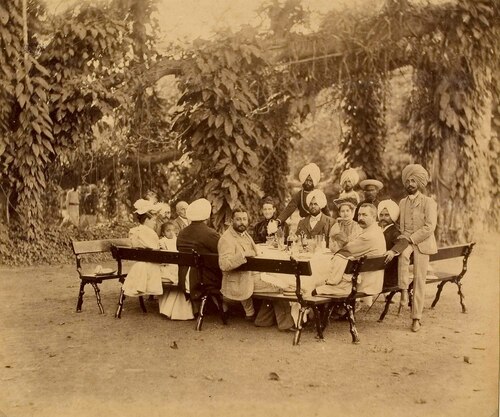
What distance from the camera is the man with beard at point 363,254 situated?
19.0ft

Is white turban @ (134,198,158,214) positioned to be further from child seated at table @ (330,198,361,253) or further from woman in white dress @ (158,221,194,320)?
child seated at table @ (330,198,361,253)

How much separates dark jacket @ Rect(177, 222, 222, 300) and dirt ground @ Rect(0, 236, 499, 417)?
369 millimetres

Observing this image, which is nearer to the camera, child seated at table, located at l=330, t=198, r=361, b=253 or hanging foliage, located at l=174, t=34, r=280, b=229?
child seated at table, located at l=330, t=198, r=361, b=253

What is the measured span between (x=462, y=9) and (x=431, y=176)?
9.77 ft

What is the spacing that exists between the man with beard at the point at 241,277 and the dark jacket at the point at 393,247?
3.50 feet

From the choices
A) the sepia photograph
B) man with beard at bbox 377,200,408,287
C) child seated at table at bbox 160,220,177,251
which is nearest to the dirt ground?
the sepia photograph

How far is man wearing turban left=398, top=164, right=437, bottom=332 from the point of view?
608 cm

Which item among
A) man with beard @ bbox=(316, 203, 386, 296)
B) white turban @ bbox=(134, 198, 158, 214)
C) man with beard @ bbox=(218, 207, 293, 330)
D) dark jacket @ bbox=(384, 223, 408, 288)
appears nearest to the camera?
man with beard @ bbox=(316, 203, 386, 296)

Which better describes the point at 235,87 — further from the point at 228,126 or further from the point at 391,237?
the point at 391,237

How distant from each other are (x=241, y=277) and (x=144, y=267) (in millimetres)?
1188

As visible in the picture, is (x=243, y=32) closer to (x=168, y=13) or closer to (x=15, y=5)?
(x=168, y=13)

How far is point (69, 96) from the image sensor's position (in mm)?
9000

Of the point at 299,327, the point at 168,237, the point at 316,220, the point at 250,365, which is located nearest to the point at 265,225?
the point at 316,220

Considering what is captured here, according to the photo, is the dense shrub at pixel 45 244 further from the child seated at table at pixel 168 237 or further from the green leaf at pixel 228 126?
the green leaf at pixel 228 126
